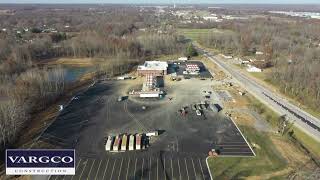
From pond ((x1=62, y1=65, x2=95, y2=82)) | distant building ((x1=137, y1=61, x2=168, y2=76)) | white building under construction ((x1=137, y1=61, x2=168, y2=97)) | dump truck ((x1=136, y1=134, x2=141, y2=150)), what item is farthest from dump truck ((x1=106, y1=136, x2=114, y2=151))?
pond ((x1=62, y1=65, x2=95, y2=82))

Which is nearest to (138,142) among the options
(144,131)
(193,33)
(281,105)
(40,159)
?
(144,131)

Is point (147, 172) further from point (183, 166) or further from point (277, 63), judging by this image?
point (277, 63)

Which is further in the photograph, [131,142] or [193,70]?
[193,70]

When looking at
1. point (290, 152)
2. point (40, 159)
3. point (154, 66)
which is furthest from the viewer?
point (154, 66)

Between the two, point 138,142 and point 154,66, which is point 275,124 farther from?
point 154,66

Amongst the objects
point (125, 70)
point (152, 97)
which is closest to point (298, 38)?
point (125, 70)
